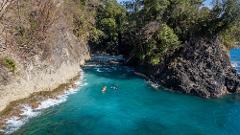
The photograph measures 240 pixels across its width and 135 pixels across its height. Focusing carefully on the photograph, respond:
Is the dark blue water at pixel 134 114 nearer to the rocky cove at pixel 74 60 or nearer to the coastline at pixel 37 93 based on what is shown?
the rocky cove at pixel 74 60

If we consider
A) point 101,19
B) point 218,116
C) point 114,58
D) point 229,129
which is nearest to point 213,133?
point 229,129

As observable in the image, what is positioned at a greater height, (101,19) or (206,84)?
(101,19)

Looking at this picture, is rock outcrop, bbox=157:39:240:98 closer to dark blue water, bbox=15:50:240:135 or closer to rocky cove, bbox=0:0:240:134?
rocky cove, bbox=0:0:240:134

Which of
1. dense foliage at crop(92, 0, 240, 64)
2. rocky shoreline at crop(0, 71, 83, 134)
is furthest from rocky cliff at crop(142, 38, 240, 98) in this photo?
rocky shoreline at crop(0, 71, 83, 134)

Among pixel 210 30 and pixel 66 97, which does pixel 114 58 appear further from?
pixel 66 97

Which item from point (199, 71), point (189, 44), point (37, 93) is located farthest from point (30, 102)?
point (189, 44)

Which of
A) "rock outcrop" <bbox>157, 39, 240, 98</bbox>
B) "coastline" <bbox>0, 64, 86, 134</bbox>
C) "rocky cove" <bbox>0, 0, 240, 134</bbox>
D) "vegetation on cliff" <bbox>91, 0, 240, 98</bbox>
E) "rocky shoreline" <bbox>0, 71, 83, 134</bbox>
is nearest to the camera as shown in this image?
"rocky shoreline" <bbox>0, 71, 83, 134</bbox>
